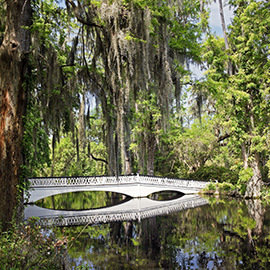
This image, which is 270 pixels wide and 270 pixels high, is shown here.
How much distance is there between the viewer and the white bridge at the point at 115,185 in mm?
18719

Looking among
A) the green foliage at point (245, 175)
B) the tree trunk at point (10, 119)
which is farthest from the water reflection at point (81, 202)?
the tree trunk at point (10, 119)

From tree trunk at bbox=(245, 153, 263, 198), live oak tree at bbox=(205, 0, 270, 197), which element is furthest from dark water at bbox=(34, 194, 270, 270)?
live oak tree at bbox=(205, 0, 270, 197)

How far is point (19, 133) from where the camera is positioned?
5516mm

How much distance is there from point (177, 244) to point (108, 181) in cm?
1437

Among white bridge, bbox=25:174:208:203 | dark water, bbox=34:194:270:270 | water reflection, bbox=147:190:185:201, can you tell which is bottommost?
water reflection, bbox=147:190:185:201

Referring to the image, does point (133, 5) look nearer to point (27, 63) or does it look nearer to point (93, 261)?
Answer: point (27, 63)

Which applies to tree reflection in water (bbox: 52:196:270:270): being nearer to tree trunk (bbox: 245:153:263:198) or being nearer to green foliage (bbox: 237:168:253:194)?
green foliage (bbox: 237:168:253:194)

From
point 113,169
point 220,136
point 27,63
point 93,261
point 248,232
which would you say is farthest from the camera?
point 220,136

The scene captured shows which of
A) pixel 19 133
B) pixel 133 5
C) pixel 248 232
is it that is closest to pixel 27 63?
pixel 19 133

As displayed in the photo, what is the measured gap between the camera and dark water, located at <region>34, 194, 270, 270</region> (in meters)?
5.11

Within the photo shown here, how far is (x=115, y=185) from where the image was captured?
20.4 meters

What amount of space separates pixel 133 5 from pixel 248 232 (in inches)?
254

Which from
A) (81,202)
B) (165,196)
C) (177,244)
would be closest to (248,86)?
(177,244)

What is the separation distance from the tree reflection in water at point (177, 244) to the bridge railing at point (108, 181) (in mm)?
10368
